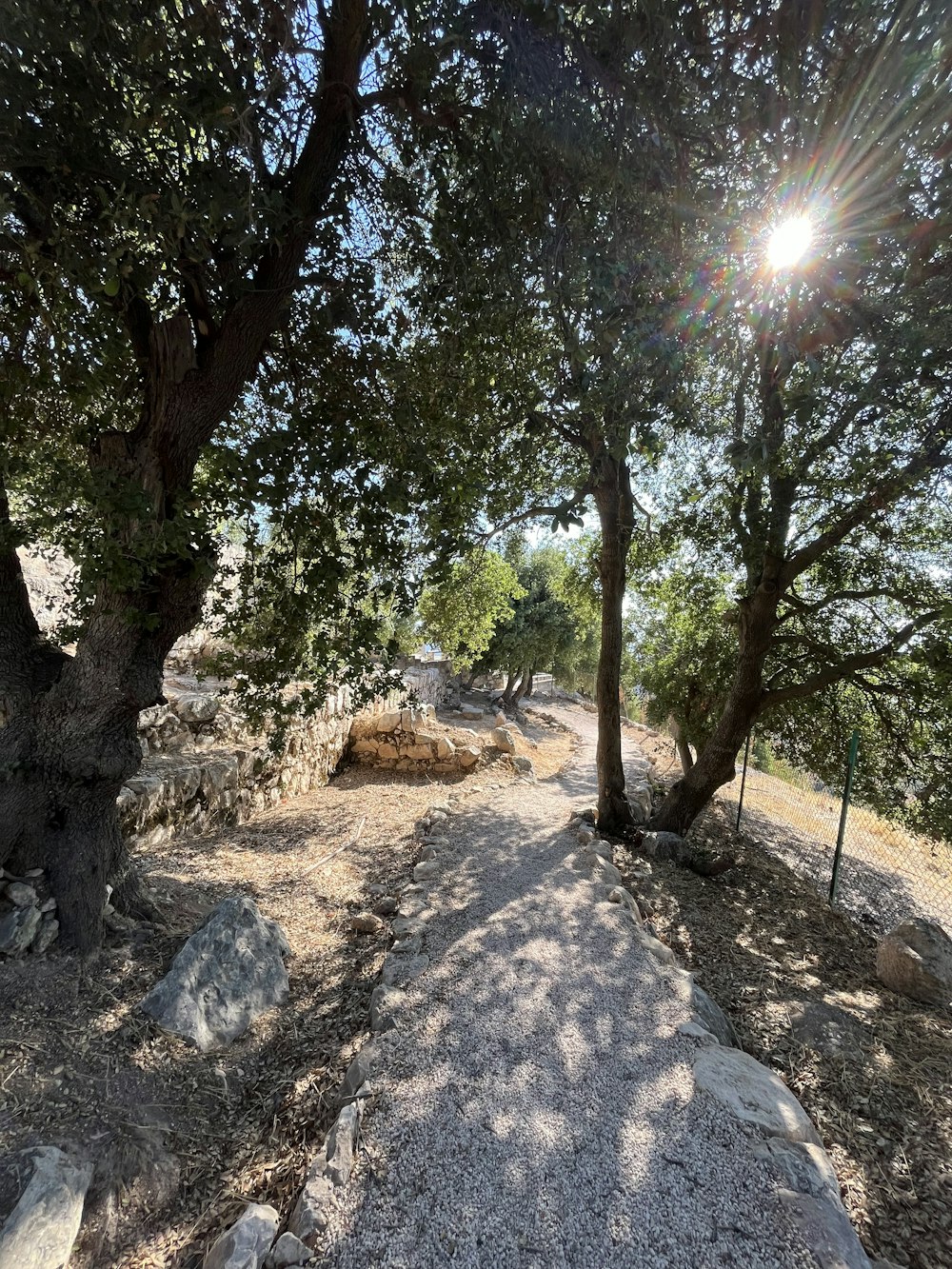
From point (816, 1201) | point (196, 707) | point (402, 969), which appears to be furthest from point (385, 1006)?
point (196, 707)

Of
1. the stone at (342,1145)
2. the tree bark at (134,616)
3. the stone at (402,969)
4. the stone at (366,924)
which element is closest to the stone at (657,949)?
the stone at (402,969)

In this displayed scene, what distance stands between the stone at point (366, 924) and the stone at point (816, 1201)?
104 inches

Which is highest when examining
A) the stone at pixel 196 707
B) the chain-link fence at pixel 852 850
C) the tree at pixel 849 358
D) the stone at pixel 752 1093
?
the tree at pixel 849 358

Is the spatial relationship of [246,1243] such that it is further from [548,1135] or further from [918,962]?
[918,962]

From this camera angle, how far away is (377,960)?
350 cm

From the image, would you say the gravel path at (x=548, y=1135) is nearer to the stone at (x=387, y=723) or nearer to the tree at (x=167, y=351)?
the tree at (x=167, y=351)

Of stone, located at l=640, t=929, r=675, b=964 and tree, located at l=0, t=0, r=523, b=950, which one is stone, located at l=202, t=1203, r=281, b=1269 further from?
stone, located at l=640, t=929, r=675, b=964

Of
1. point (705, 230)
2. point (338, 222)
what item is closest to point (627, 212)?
point (705, 230)

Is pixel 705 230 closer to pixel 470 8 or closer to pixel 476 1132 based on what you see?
pixel 470 8

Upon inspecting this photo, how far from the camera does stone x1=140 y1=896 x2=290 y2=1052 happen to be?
2537 millimetres

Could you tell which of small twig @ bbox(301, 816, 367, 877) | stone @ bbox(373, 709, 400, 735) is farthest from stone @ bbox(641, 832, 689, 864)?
stone @ bbox(373, 709, 400, 735)

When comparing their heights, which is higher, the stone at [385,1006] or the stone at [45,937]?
the stone at [45,937]

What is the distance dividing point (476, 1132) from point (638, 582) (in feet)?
23.2

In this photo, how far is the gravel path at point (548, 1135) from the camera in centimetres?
176
